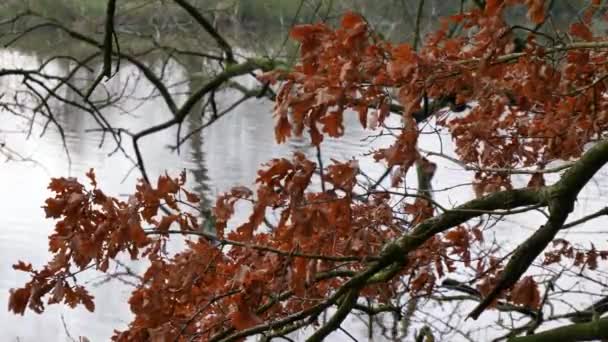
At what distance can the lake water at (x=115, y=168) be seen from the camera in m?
7.88

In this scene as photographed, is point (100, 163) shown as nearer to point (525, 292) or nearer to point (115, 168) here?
point (115, 168)

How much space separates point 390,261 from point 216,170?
33.7ft

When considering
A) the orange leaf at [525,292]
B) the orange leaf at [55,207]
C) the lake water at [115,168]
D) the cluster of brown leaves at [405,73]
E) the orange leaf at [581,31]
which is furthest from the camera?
the lake water at [115,168]

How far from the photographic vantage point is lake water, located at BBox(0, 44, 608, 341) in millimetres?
7883

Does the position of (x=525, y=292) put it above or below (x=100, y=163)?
below

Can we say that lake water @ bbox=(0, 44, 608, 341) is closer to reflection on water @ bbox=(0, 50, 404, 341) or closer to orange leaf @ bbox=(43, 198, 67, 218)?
reflection on water @ bbox=(0, 50, 404, 341)

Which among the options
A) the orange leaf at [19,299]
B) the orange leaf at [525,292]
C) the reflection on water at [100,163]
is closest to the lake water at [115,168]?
the reflection on water at [100,163]

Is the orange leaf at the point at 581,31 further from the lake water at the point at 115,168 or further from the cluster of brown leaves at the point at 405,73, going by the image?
the lake water at the point at 115,168

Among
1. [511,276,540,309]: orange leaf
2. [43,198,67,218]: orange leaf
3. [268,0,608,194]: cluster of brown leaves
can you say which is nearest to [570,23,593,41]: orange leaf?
[268,0,608,194]: cluster of brown leaves

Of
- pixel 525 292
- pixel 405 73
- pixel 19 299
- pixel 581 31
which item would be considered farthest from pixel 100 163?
pixel 405 73

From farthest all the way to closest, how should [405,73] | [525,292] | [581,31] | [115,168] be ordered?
[115,168] < [525,292] < [581,31] < [405,73]

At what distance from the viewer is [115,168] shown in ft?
38.9

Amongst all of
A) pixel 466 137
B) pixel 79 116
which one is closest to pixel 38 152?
pixel 79 116

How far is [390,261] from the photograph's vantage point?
205cm
